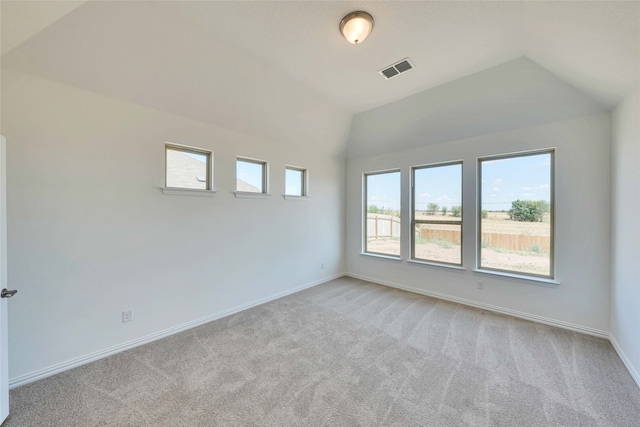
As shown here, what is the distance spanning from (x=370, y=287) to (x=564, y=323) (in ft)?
8.25

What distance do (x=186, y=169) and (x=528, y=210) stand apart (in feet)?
14.8

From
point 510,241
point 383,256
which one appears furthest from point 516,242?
point 383,256

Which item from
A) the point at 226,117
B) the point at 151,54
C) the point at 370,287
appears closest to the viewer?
the point at 151,54

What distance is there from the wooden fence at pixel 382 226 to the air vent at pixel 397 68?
97.1 inches

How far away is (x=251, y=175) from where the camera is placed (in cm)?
358

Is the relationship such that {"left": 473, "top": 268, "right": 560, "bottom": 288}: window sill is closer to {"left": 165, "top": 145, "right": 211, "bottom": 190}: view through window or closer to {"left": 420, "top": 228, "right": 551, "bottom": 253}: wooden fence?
{"left": 420, "top": 228, "right": 551, "bottom": 253}: wooden fence

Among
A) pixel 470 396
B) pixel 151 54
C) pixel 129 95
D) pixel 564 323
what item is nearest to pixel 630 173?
pixel 564 323

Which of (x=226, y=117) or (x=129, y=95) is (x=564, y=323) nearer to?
(x=226, y=117)

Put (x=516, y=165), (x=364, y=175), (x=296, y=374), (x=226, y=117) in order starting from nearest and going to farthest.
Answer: (x=296, y=374) → (x=226, y=117) → (x=516, y=165) → (x=364, y=175)

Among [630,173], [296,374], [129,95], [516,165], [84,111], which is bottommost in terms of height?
[296,374]

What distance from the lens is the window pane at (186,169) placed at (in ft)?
9.21

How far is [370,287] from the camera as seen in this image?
433 cm

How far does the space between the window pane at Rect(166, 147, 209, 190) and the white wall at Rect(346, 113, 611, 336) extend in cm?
366

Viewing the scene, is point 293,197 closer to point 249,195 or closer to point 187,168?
point 249,195
